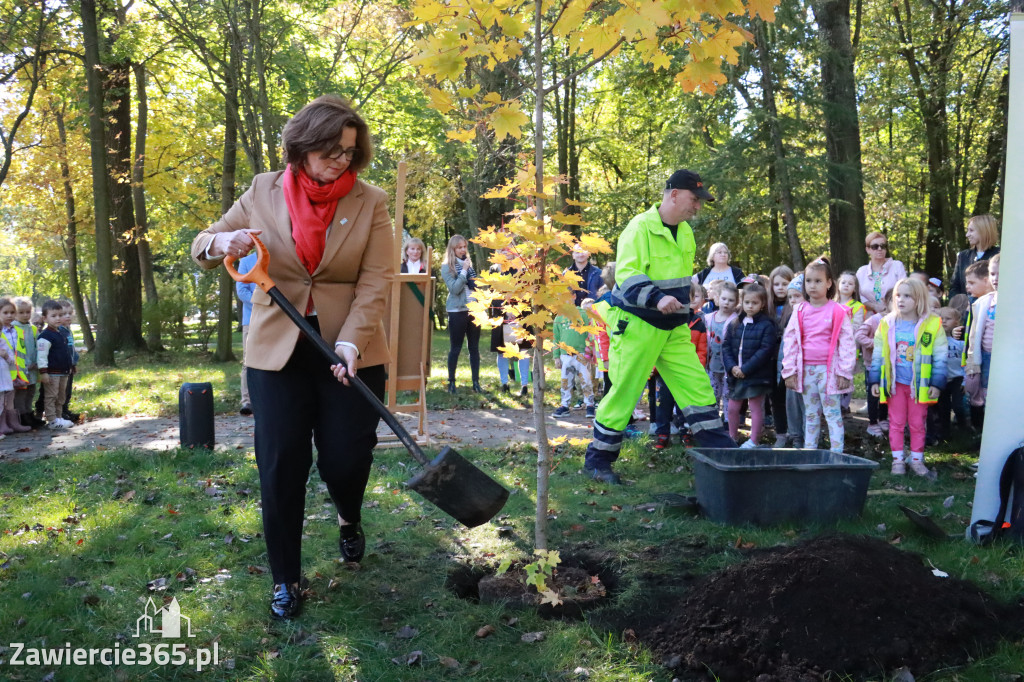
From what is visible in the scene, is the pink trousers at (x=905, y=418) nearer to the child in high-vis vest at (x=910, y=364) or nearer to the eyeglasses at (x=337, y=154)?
the child in high-vis vest at (x=910, y=364)

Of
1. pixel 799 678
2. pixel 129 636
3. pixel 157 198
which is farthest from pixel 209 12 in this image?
pixel 799 678

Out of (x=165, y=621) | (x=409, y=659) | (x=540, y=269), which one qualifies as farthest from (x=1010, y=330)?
(x=165, y=621)

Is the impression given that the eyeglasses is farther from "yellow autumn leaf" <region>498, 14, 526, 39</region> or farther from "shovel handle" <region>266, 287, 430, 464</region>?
"yellow autumn leaf" <region>498, 14, 526, 39</region>

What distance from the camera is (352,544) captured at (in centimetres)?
464

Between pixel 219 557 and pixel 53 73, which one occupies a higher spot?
pixel 53 73

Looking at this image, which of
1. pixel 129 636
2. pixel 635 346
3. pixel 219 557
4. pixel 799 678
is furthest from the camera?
pixel 635 346

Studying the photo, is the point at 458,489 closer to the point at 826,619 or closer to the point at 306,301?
the point at 306,301

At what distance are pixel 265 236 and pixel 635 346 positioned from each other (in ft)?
9.95

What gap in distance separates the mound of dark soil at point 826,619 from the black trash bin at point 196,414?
5.38 metres

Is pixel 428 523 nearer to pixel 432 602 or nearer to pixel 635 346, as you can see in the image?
pixel 432 602

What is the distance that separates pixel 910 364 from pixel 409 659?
A: 16.5ft

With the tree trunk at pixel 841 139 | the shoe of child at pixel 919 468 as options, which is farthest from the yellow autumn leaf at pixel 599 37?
the tree trunk at pixel 841 139

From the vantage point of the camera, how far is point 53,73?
19.1m

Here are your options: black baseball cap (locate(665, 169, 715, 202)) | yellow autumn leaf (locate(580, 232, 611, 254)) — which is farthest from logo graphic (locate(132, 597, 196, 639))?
black baseball cap (locate(665, 169, 715, 202))
